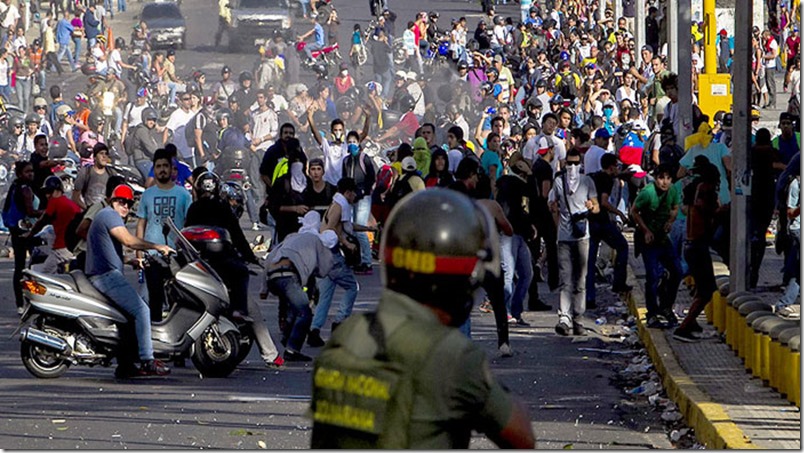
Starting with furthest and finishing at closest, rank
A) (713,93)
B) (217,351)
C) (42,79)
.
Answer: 1. (42,79)
2. (713,93)
3. (217,351)

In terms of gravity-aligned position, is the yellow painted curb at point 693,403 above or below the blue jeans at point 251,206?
above

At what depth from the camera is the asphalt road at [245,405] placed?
9.25m

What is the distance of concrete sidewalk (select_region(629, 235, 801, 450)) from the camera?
337 inches

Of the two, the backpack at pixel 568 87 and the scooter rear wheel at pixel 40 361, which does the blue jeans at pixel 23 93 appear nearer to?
the backpack at pixel 568 87

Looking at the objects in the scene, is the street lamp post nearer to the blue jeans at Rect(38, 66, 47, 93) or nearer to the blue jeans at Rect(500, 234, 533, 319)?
the blue jeans at Rect(500, 234, 533, 319)

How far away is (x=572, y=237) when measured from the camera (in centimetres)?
1393

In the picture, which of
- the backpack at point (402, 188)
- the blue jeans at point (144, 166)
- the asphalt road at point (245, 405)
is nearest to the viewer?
the asphalt road at point (245, 405)

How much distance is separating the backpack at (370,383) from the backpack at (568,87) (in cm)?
2877

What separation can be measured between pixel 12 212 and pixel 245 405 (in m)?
6.23

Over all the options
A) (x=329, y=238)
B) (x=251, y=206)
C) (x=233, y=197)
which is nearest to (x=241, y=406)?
(x=329, y=238)

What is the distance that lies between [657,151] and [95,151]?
21.4 feet

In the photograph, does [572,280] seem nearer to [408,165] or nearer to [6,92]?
[408,165]

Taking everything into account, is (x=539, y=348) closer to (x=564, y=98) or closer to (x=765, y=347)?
(x=765, y=347)

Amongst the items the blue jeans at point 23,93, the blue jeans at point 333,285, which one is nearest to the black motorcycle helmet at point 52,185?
the blue jeans at point 333,285
